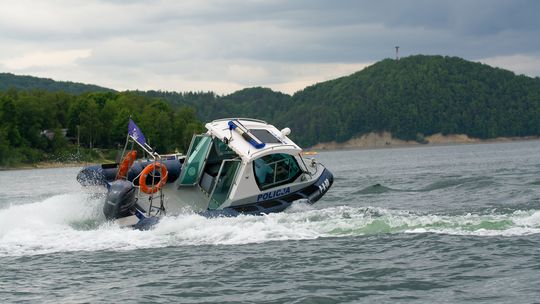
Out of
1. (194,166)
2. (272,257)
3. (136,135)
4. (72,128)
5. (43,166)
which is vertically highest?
(72,128)

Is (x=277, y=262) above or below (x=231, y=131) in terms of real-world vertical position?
below

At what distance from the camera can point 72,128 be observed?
12712 cm

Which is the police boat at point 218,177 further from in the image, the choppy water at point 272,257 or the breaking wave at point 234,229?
the breaking wave at point 234,229

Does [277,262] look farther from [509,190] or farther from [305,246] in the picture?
[509,190]

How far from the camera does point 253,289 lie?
14016 mm

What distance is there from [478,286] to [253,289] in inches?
139

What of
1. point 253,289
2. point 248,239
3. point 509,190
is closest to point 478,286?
point 253,289

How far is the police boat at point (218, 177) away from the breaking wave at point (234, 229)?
97cm

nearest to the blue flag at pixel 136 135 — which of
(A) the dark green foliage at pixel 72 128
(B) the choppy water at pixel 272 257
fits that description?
(B) the choppy water at pixel 272 257

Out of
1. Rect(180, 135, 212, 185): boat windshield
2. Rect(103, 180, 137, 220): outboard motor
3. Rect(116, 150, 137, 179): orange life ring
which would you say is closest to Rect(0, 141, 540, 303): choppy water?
Rect(103, 180, 137, 220): outboard motor

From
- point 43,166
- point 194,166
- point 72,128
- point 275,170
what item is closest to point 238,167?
point 275,170

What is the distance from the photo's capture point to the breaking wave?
18.5 m

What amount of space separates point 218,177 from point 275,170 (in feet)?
5.70

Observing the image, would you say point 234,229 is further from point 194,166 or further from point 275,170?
point 194,166
